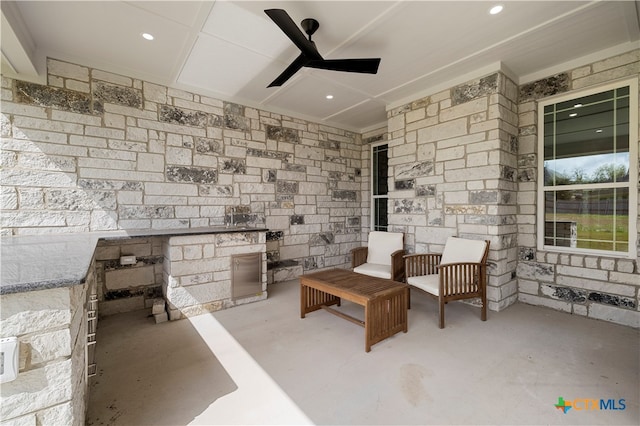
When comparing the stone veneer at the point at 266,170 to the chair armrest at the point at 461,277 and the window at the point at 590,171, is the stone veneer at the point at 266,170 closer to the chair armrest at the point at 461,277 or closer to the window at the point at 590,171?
the window at the point at 590,171

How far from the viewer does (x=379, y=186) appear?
5.18 metres

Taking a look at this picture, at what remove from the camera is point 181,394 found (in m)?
1.72

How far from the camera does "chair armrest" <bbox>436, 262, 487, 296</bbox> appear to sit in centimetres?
262

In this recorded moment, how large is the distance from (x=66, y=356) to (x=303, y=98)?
3663 millimetres

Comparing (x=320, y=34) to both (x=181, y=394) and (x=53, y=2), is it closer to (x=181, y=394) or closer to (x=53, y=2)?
(x=53, y=2)

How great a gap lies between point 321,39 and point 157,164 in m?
2.33

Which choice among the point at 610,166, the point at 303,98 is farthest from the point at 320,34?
the point at 610,166

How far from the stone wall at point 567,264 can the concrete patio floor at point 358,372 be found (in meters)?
0.24

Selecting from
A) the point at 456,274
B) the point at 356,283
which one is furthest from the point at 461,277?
the point at 356,283

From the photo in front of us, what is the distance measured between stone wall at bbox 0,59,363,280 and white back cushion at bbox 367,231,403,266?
1.25 metres

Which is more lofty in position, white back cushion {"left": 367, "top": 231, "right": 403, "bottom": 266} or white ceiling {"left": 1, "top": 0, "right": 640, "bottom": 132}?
white ceiling {"left": 1, "top": 0, "right": 640, "bottom": 132}

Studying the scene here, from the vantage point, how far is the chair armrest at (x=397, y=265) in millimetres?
3205

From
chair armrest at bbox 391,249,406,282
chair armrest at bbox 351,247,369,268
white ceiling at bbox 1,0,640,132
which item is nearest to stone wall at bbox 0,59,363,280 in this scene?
white ceiling at bbox 1,0,640,132

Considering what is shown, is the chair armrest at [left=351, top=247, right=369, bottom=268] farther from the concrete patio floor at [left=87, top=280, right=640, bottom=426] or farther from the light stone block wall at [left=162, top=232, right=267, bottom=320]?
the light stone block wall at [left=162, top=232, right=267, bottom=320]
